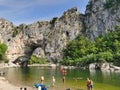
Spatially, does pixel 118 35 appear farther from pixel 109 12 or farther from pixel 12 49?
pixel 12 49

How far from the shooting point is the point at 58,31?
7279 inches

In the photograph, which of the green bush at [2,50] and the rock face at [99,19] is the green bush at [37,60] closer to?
the green bush at [2,50]

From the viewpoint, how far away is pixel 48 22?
197000 millimetres

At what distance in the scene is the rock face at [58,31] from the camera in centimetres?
16738

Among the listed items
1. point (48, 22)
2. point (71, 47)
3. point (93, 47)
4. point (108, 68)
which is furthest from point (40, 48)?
point (108, 68)

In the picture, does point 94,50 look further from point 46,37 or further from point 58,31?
point 46,37

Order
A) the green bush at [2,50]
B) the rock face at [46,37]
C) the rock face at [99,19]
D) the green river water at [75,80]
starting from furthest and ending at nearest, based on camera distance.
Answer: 1. the rock face at [46,37]
2. the green bush at [2,50]
3. the rock face at [99,19]
4. the green river water at [75,80]

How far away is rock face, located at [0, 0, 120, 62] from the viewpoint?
167375 millimetres

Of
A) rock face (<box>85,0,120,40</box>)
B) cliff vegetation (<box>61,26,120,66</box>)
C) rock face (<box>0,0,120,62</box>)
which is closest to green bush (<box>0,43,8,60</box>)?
rock face (<box>0,0,120,62</box>)

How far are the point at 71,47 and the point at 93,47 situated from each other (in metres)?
16.9

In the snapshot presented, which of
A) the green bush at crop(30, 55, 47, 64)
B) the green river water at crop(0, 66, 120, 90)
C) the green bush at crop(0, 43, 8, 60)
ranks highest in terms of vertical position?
the green bush at crop(0, 43, 8, 60)

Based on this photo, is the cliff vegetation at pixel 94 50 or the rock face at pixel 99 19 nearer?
the cliff vegetation at pixel 94 50

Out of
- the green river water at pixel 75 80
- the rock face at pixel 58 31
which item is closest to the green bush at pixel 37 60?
the rock face at pixel 58 31

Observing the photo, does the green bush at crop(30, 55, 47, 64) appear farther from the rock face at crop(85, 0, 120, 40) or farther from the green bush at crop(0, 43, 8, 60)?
the rock face at crop(85, 0, 120, 40)
